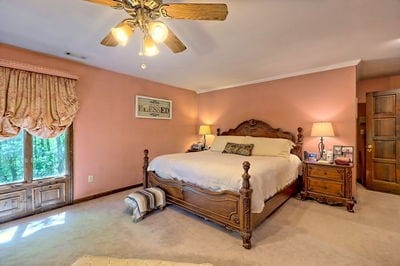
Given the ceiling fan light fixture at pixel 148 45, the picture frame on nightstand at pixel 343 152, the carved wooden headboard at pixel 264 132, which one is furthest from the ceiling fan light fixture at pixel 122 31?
the picture frame on nightstand at pixel 343 152

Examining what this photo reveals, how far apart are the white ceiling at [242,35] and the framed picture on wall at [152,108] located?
32.3 inches

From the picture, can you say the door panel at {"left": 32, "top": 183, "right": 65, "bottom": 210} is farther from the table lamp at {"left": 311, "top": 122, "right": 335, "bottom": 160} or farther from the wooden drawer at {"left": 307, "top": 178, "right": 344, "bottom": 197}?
the table lamp at {"left": 311, "top": 122, "right": 335, "bottom": 160}

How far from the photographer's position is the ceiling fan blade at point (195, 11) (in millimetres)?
1481

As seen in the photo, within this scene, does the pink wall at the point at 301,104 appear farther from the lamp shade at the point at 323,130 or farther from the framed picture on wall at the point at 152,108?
the framed picture on wall at the point at 152,108

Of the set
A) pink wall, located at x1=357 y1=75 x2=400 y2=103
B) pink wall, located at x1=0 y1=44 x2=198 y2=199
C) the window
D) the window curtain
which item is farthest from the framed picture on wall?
pink wall, located at x1=357 y1=75 x2=400 y2=103

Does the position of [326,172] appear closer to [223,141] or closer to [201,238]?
[223,141]

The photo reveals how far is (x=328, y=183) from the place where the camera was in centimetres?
328

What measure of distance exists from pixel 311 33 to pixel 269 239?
2509mm

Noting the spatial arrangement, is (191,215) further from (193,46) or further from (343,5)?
(343,5)

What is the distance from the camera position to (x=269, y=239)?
2.30 meters

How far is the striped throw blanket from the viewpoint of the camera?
9.01 feet

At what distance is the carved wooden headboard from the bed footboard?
227 centimetres

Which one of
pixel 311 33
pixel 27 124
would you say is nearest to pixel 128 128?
pixel 27 124

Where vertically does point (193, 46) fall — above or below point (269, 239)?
above
